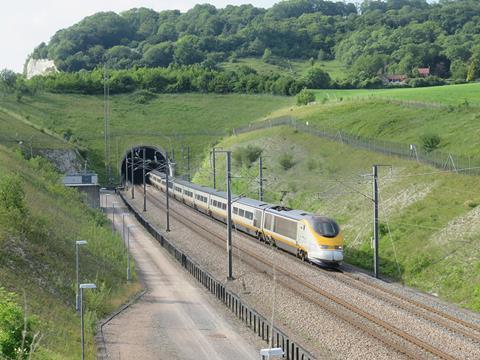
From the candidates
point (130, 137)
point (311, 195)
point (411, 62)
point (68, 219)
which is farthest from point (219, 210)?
point (411, 62)

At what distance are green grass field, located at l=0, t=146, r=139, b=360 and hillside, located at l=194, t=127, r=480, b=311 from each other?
473 inches

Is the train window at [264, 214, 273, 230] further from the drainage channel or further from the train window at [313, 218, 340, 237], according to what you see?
the train window at [313, 218, 340, 237]

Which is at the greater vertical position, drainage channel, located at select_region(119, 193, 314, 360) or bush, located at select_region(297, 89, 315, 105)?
bush, located at select_region(297, 89, 315, 105)

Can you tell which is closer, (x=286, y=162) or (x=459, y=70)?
(x=286, y=162)

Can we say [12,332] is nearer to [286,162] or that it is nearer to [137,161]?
[286,162]

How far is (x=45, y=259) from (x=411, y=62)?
148 meters

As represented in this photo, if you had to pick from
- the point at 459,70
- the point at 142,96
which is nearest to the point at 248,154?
the point at 142,96

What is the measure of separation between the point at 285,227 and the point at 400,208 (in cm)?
949

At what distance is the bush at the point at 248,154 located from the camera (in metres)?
91.0

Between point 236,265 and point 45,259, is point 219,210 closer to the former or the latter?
point 236,265

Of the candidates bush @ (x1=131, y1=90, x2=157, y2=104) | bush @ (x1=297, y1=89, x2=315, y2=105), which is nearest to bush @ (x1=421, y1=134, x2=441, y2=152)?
bush @ (x1=297, y1=89, x2=315, y2=105)

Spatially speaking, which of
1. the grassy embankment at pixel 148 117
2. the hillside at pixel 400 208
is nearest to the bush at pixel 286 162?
the hillside at pixel 400 208

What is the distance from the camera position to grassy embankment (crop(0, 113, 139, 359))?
27.9 meters

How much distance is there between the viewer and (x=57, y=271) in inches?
1437
